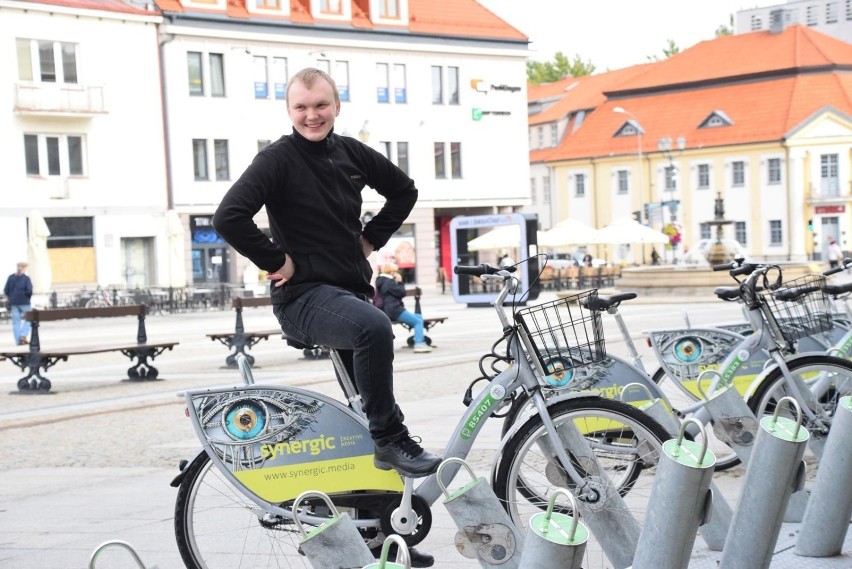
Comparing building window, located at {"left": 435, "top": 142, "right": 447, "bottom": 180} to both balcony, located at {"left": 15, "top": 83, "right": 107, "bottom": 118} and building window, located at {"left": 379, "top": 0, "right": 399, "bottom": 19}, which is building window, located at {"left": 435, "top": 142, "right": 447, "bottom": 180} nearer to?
building window, located at {"left": 379, "top": 0, "right": 399, "bottom": 19}

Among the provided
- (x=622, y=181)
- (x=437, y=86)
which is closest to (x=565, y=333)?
(x=437, y=86)

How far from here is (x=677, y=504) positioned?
13.4 ft

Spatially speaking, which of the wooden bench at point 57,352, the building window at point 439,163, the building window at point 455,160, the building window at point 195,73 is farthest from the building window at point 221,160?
the wooden bench at point 57,352

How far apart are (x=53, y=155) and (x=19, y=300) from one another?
1814 centimetres

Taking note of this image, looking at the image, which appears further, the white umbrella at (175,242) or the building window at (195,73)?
the building window at (195,73)

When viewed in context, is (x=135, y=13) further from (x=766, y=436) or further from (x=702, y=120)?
(x=766, y=436)

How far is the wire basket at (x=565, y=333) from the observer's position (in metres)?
5.34

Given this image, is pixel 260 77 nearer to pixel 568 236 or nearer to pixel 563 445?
pixel 568 236

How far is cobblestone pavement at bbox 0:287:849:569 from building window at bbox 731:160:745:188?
1776 inches

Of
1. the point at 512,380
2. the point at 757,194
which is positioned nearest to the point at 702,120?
the point at 757,194

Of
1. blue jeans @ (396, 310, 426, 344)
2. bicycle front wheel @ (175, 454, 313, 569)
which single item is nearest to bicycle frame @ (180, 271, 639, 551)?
bicycle front wheel @ (175, 454, 313, 569)

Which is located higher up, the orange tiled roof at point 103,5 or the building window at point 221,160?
the orange tiled roof at point 103,5

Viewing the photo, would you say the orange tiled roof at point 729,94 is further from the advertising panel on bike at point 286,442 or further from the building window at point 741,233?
the advertising panel on bike at point 286,442

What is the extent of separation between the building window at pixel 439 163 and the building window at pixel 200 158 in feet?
34.9
